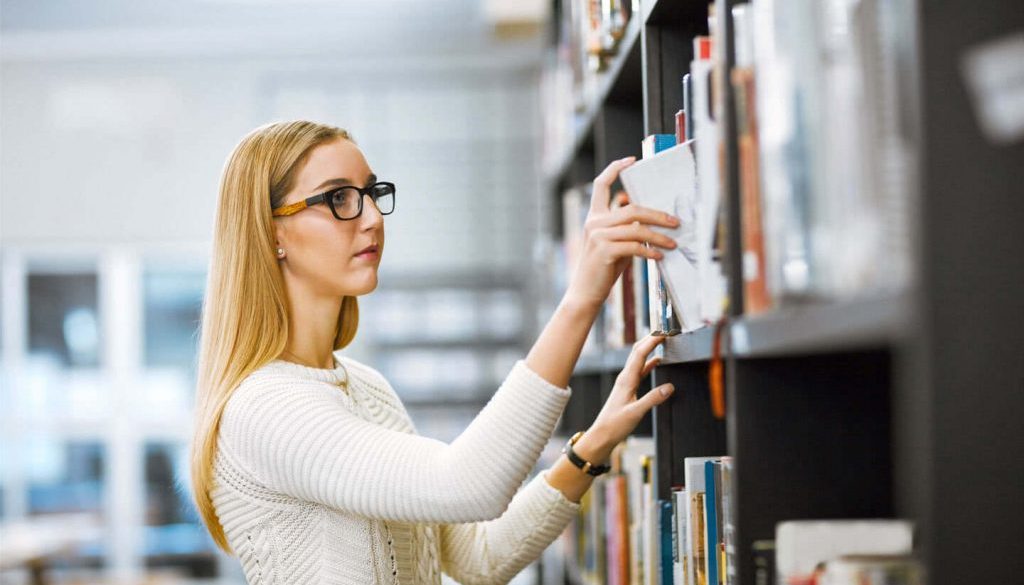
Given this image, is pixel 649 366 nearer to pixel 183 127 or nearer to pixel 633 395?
pixel 633 395

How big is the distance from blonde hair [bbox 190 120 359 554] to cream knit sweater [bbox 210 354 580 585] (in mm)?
32

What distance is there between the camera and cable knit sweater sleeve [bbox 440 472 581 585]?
1.63 metres

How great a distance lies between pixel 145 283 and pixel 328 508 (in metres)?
5.17

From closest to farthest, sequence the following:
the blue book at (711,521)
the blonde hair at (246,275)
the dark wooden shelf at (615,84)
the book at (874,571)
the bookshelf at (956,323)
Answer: the bookshelf at (956,323)
the book at (874,571)
the blue book at (711,521)
the blonde hair at (246,275)
the dark wooden shelf at (615,84)

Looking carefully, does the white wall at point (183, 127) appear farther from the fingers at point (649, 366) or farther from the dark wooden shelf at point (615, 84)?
the fingers at point (649, 366)

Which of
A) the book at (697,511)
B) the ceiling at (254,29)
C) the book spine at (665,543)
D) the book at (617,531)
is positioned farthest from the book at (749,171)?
the ceiling at (254,29)

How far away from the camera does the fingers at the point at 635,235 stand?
3.57 ft

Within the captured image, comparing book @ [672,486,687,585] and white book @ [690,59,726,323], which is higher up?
white book @ [690,59,726,323]

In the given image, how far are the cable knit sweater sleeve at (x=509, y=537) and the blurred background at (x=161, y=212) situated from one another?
4175 mm

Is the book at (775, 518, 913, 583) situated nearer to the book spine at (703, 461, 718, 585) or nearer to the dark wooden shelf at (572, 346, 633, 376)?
the book spine at (703, 461, 718, 585)

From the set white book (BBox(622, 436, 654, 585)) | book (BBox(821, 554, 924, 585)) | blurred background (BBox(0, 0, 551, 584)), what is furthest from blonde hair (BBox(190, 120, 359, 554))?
blurred background (BBox(0, 0, 551, 584))

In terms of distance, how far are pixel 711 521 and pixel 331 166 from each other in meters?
0.70

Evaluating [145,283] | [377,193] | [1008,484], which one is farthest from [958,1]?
[145,283]

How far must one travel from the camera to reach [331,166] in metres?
1.48
